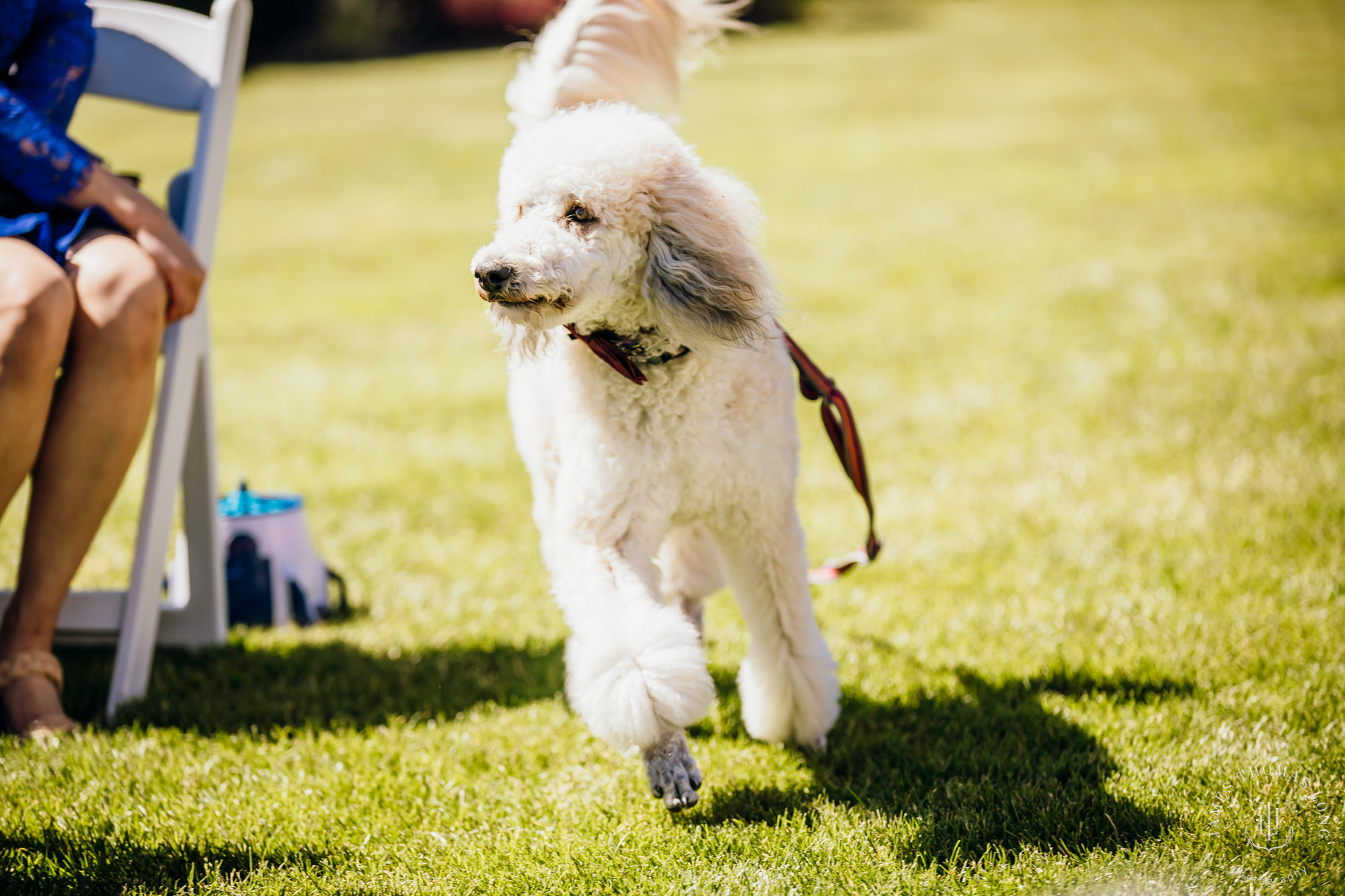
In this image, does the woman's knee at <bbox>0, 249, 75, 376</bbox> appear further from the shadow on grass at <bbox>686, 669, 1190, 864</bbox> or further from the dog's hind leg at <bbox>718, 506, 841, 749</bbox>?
the shadow on grass at <bbox>686, 669, 1190, 864</bbox>

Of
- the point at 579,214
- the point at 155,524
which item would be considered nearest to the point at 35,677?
the point at 155,524

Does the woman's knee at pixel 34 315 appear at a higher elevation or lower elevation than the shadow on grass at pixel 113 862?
higher

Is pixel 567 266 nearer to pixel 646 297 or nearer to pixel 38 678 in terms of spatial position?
pixel 646 297

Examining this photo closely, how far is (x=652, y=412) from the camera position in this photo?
8.21ft

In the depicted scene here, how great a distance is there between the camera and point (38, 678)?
2910 mm

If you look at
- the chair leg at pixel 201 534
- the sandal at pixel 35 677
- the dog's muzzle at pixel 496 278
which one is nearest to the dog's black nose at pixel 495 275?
the dog's muzzle at pixel 496 278

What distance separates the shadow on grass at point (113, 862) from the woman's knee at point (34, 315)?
1.11 metres

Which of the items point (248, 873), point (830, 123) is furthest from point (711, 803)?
point (830, 123)

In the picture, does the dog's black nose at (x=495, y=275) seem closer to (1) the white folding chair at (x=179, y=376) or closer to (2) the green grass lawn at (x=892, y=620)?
(2) the green grass lawn at (x=892, y=620)

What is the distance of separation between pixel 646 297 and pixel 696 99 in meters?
17.6

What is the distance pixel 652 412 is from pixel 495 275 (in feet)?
1.55

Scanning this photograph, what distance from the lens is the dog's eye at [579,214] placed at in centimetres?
243

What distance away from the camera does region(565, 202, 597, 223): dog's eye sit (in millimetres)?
2428

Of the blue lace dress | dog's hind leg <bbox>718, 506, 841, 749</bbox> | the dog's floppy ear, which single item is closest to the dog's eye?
the dog's floppy ear
